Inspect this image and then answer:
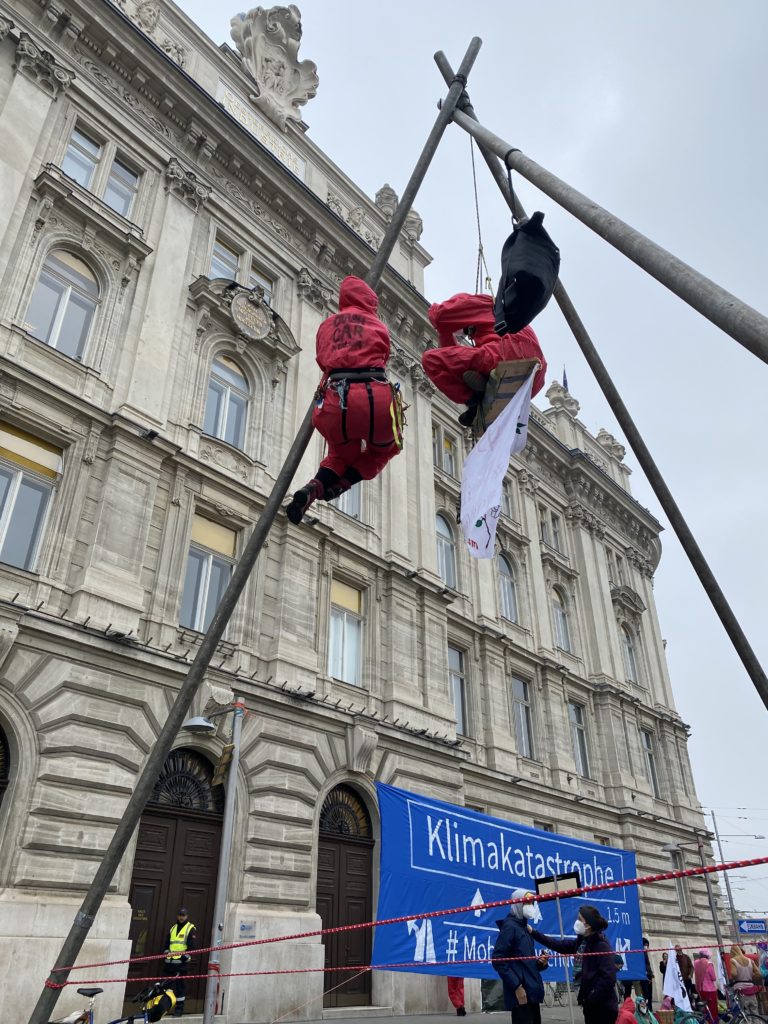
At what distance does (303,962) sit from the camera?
46.4ft

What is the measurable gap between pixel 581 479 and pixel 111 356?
24.2 metres

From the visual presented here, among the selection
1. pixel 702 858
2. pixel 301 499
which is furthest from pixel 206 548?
pixel 702 858

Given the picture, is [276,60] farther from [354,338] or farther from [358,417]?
[358,417]

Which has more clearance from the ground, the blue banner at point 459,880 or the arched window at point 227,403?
the arched window at point 227,403

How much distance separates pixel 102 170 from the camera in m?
17.8

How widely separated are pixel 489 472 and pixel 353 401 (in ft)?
4.47

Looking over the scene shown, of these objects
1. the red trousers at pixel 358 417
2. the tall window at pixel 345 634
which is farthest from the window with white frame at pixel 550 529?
the red trousers at pixel 358 417

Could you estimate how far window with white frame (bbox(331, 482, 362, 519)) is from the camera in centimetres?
2059

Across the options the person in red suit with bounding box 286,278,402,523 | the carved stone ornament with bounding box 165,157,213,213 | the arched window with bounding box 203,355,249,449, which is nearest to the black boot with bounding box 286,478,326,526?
the person in red suit with bounding box 286,278,402,523

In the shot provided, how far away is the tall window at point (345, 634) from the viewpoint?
18625 mm

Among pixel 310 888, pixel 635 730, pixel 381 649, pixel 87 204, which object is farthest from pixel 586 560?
pixel 87 204

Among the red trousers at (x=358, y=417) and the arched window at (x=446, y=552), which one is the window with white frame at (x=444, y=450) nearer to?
the arched window at (x=446, y=552)

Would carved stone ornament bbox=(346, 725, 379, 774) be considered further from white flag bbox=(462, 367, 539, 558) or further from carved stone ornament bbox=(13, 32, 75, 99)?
carved stone ornament bbox=(13, 32, 75, 99)

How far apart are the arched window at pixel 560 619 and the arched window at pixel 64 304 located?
68.5 ft
